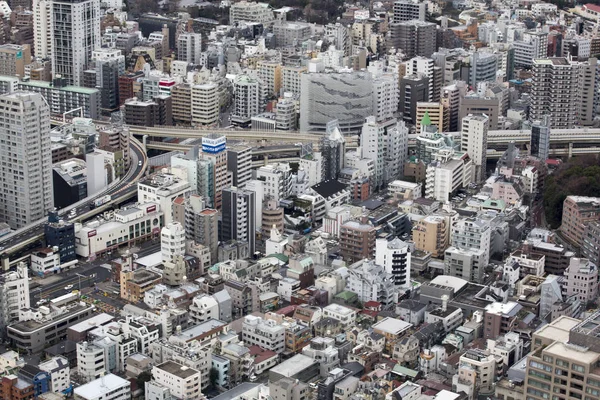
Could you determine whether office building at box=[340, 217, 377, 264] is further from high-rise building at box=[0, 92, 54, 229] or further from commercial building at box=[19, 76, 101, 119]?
commercial building at box=[19, 76, 101, 119]

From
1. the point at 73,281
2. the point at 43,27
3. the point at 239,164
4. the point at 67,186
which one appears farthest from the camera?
the point at 43,27

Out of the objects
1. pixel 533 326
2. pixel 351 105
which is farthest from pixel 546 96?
pixel 533 326

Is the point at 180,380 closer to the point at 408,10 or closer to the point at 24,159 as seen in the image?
the point at 24,159

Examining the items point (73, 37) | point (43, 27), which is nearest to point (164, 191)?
point (73, 37)

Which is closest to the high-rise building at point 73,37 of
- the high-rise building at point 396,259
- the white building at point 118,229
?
the white building at point 118,229

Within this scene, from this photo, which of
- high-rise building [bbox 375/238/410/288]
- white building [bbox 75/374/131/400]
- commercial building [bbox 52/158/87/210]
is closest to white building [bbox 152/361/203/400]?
white building [bbox 75/374/131/400]

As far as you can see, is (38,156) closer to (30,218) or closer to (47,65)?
(30,218)

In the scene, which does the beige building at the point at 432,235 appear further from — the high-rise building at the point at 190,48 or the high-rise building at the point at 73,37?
the high-rise building at the point at 190,48
